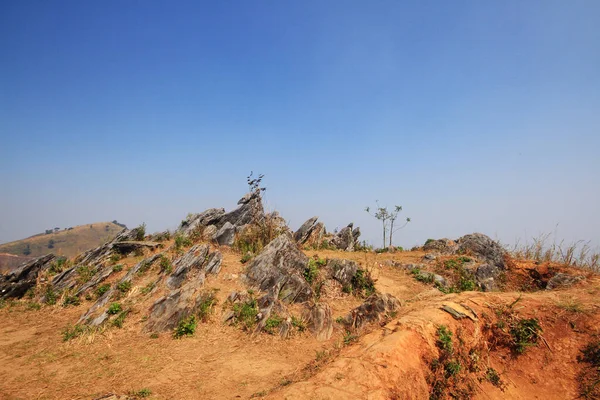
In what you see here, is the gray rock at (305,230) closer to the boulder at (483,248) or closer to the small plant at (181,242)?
the small plant at (181,242)

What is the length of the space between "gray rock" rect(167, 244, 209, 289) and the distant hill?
A: 8725cm

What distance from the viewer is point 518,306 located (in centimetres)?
746

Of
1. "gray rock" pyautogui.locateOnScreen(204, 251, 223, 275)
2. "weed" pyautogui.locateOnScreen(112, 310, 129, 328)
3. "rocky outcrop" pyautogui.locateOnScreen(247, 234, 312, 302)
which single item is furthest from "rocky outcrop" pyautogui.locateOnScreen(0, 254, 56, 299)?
"rocky outcrop" pyautogui.locateOnScreen(247, 234, 312, 302)

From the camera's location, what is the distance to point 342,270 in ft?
45.9

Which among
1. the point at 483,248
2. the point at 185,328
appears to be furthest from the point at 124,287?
the point at 483,248

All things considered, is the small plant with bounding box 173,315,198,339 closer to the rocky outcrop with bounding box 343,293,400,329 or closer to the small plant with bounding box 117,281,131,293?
the small plant with bounding box 117,281,131,293

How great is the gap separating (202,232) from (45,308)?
762 centimetres

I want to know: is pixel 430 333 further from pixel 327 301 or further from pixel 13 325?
pixel 13 325

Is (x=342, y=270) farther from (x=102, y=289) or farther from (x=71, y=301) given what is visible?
(x=71, y=301)

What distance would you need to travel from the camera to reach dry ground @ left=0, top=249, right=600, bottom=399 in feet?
18.5

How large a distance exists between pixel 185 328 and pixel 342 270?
24.0 ft

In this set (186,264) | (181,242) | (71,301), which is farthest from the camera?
(181,242)

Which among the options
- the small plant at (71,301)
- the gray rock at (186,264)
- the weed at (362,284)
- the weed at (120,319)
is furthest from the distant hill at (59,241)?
the weed at (362,284)

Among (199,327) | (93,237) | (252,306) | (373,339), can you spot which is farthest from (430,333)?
(93,237)
